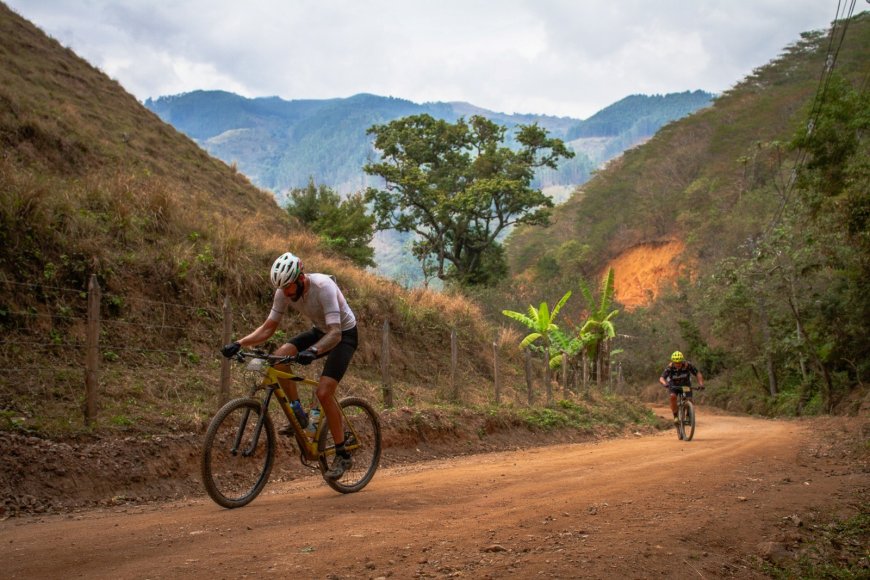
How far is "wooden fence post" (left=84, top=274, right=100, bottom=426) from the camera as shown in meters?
8.77

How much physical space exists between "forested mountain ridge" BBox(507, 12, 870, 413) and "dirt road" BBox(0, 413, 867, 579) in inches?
618

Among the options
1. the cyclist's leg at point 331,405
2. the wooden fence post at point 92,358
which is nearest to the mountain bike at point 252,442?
the cyclist's leg at point 331,405

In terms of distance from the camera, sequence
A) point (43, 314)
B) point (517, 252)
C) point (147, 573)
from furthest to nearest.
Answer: point (517, 252) → point (43, 314) → point (147, 573)

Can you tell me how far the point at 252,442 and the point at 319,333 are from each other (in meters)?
1.25

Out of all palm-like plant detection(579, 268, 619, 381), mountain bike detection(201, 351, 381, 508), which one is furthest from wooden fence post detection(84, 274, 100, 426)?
palm-like plant detection(579, 268, 619, 381)

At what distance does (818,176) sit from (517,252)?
2371 inches

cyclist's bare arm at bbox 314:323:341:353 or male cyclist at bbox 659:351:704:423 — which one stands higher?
cyclist's bare arm at bbox 314:323:341:353

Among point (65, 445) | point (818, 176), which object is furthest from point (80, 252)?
point (818, 176)

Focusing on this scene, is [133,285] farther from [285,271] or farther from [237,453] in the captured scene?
[237,453]

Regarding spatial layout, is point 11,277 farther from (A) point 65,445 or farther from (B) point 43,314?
(A) point 65,445

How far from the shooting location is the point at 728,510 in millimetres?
6371

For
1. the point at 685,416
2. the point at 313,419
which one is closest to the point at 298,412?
the point at 313,419

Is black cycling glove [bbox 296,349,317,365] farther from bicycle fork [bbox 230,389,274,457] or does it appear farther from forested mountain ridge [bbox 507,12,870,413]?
forested mountain ridge [bbox 507,12,870,413]

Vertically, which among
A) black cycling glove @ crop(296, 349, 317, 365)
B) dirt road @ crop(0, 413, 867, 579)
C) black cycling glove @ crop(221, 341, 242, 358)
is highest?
black cycling glove @ crop(221, 341, 242, 358)
